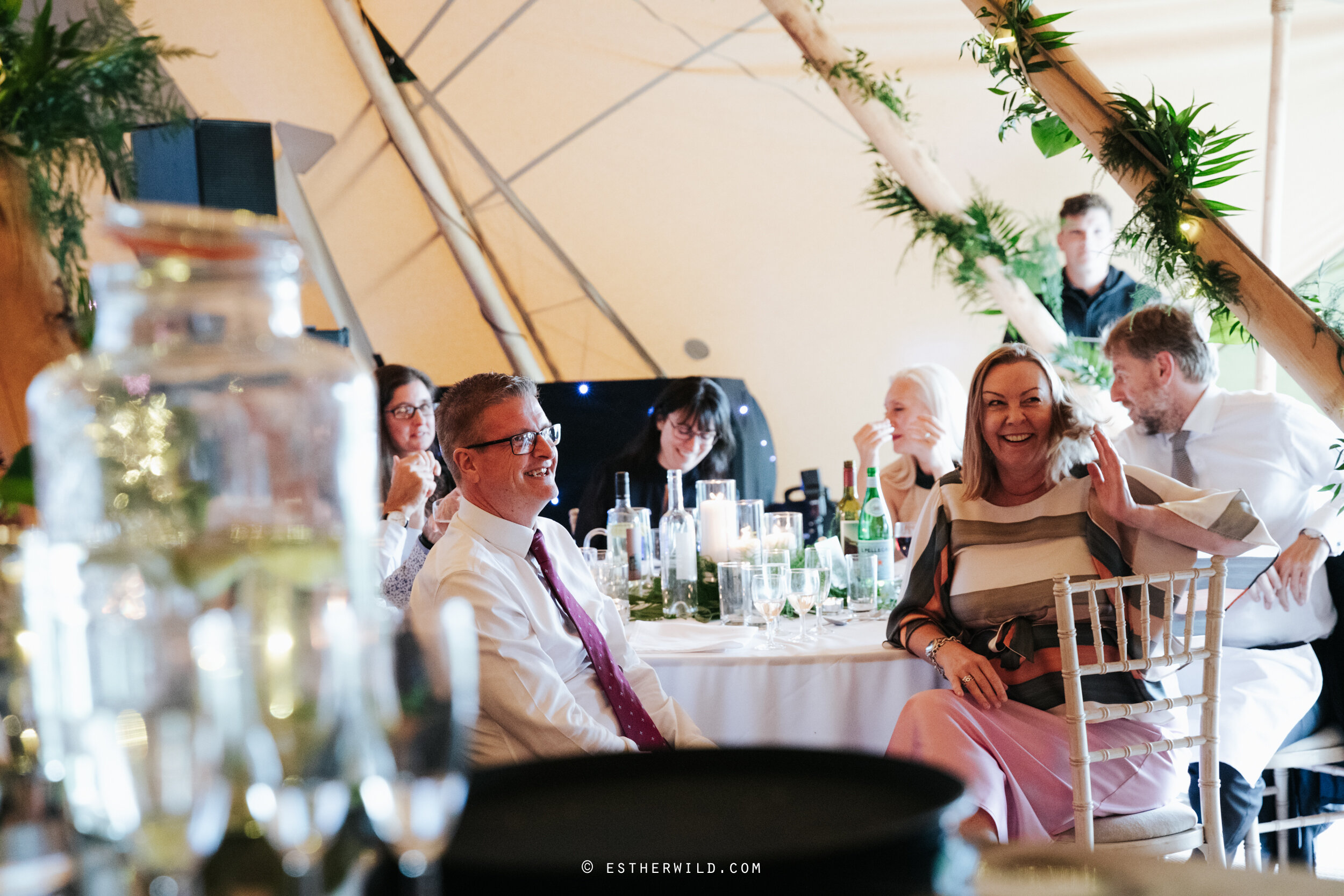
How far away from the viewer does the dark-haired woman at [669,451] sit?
3.99 m

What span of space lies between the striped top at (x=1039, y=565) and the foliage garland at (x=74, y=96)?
74.3 inches

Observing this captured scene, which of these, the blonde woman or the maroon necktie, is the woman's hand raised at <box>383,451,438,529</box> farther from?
the blonde woman

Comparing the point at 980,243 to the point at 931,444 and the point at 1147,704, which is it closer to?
the point at 931,444

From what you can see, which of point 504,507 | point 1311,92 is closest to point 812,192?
point 1311,92

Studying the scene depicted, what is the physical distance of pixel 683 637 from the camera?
259 cm

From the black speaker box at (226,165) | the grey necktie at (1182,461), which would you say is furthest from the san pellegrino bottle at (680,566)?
the black speaker box at (226,165)

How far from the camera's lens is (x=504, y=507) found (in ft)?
Answer: 7.18

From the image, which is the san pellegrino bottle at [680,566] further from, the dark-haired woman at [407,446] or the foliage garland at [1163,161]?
the foliage garland at [1163,161]

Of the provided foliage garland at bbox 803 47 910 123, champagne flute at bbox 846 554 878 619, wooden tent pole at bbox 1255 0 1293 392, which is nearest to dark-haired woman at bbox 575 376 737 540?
champagne flute at bbox 846 554 878 619

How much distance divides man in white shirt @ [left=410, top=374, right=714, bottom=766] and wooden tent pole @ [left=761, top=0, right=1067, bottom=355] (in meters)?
2.38

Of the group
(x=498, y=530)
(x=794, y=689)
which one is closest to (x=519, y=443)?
(x=498, y=530)

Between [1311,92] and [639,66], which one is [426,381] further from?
[1311,92]

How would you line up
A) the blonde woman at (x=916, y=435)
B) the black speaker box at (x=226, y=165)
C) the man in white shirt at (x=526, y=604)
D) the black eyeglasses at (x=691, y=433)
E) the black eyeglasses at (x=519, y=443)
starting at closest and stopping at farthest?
the man in white shirt at (x=526, y=604) → the black eyeglasses at (x=519, y=443) → the black speaker box at (x=226, y=165) → the blonde woman at (x=916, y=435) → the black eyeglasses at (x=691, y=433)

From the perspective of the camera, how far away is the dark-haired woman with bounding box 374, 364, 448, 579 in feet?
10.3
